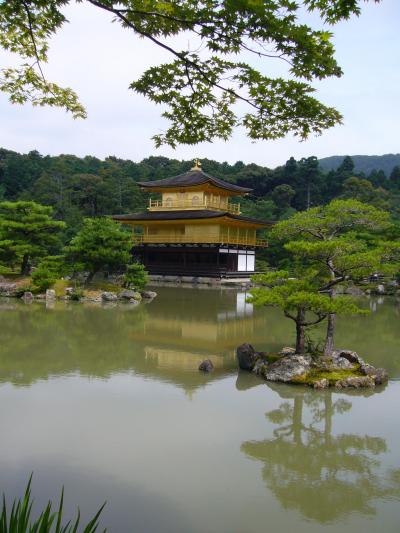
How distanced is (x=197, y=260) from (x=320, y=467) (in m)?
24.3

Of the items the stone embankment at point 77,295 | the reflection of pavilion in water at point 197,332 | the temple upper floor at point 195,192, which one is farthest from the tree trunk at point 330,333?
the temple upper floor at point 195,192

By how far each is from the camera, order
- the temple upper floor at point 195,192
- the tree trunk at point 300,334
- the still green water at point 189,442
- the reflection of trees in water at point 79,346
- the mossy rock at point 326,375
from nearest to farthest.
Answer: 1. the still green water at point 189,442
2. the mossy rock at point 326,375
3. the reflection of trees in water at point 79,346
4. the tree trunk at point 300,334
5. the temple upper floor at point 195,192

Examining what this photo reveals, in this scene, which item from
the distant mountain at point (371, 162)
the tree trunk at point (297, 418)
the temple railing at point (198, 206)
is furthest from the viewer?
the distant mountain at point (371, 162)

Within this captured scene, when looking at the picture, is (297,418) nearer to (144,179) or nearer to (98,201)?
(98,201)

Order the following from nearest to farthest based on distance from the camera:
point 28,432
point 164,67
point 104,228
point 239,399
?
point 164,67
point 28,432
point 239,399
point 104,228

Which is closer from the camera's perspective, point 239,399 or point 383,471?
point 383,471

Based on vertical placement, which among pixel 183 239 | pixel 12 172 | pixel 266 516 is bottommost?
pixel 266 516

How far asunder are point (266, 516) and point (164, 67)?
12.2 ft

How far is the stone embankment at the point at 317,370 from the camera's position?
24.6 ft

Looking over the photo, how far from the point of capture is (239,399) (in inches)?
267

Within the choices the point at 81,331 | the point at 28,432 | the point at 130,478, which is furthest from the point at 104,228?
the point at 130,478

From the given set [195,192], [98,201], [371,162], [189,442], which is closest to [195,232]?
[195,192]

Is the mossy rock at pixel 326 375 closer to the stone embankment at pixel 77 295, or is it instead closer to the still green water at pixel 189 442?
the still green water at pixel 189 442

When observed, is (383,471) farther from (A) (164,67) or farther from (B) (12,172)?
(B) (12,172)
